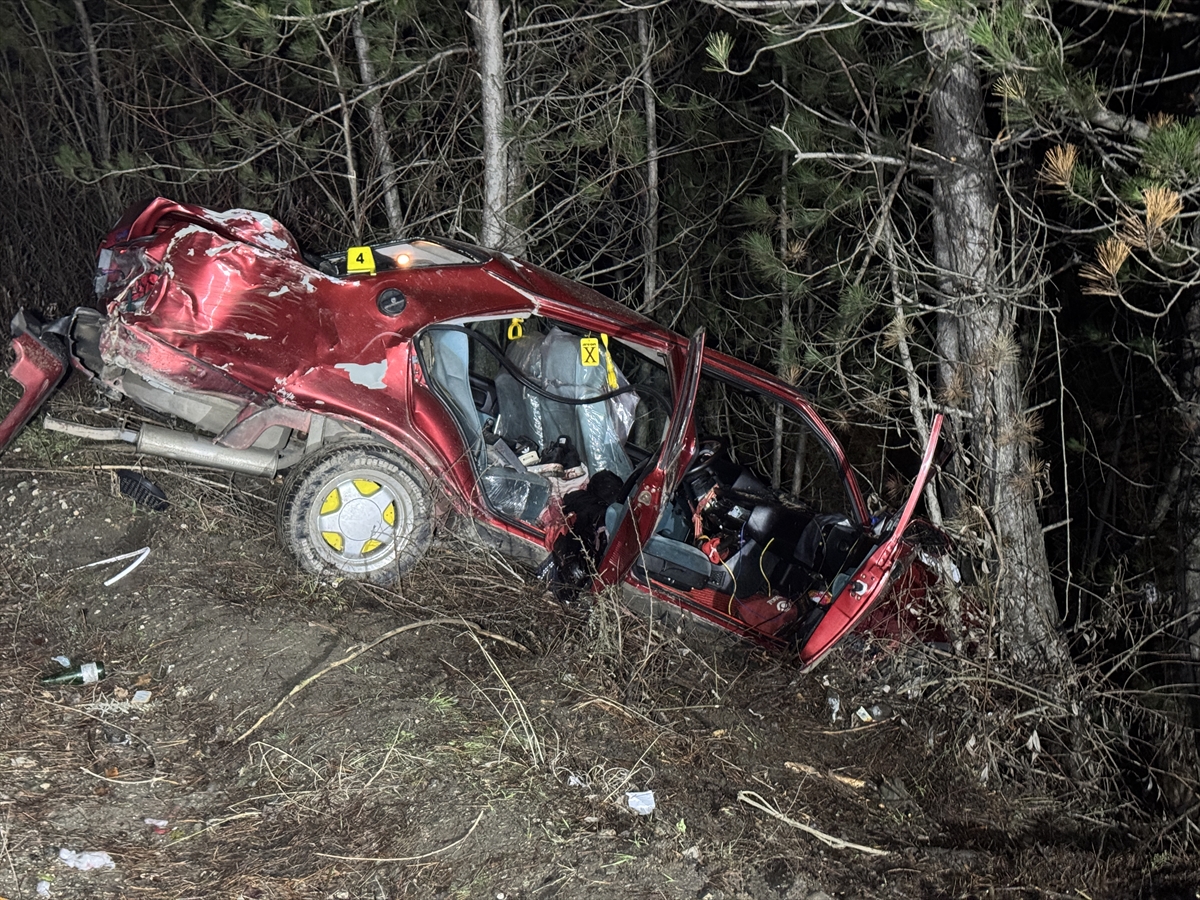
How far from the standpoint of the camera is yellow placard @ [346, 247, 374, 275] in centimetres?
502

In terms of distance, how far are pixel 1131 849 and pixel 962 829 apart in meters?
0.70

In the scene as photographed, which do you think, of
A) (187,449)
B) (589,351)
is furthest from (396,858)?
(589,351)

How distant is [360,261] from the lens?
5.07 m

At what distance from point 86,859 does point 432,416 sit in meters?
2.49

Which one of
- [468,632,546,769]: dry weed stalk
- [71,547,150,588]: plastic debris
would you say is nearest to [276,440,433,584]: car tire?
[71,547,150,588]: plastic debris

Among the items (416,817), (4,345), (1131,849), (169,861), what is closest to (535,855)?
(416,817)

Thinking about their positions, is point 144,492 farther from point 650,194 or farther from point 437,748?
point 650,194

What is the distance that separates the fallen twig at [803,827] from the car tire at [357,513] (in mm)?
2004

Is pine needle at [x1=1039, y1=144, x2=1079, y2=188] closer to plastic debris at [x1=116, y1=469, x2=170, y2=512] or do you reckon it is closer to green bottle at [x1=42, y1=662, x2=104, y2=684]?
green bottle at [x1=42, y1=662, x2=104, y2=684]

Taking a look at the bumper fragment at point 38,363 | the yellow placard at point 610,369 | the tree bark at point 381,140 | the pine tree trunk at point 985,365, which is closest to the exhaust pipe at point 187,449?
the bumper fragment at point 38,363

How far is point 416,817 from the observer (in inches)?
145

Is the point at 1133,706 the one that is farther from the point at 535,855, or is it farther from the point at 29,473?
the point at 29,473

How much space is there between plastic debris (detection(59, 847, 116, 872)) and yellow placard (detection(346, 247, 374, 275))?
276 centimetres

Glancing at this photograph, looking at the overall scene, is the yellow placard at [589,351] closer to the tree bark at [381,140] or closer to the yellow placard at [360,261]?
the yellow placard at [360,261]
